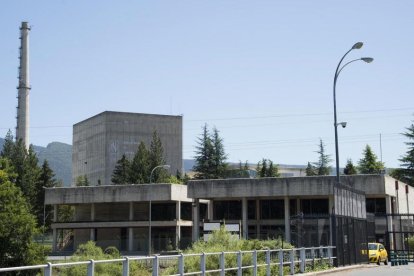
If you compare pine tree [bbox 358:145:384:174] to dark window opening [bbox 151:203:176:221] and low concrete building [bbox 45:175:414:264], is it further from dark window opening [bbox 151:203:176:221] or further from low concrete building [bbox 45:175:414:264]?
dark window opening [bbox 151:203:176:221]

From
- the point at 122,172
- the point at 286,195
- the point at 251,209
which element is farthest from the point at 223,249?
the point at 122,172

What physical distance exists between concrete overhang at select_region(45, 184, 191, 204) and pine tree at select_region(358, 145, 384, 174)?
4080 centimetres

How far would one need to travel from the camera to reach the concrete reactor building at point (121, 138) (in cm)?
14988

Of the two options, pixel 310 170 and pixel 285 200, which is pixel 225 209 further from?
pixel 310 170

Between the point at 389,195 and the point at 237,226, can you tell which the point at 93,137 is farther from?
the point at 237,226

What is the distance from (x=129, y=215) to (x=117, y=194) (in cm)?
384

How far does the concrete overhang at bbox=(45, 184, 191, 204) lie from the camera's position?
3098 inches

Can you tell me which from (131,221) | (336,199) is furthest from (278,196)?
(336,199)

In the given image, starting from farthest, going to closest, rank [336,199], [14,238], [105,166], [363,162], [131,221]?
[105,166] → [363,162] → [131,221] → [14,238] → [336,199]

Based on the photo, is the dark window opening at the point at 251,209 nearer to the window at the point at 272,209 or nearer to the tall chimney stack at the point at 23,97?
the window at the point at 272,209

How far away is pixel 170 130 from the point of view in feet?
506

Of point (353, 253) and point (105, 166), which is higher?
point (105, 166)

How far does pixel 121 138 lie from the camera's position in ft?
495

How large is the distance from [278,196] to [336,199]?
39.4m
